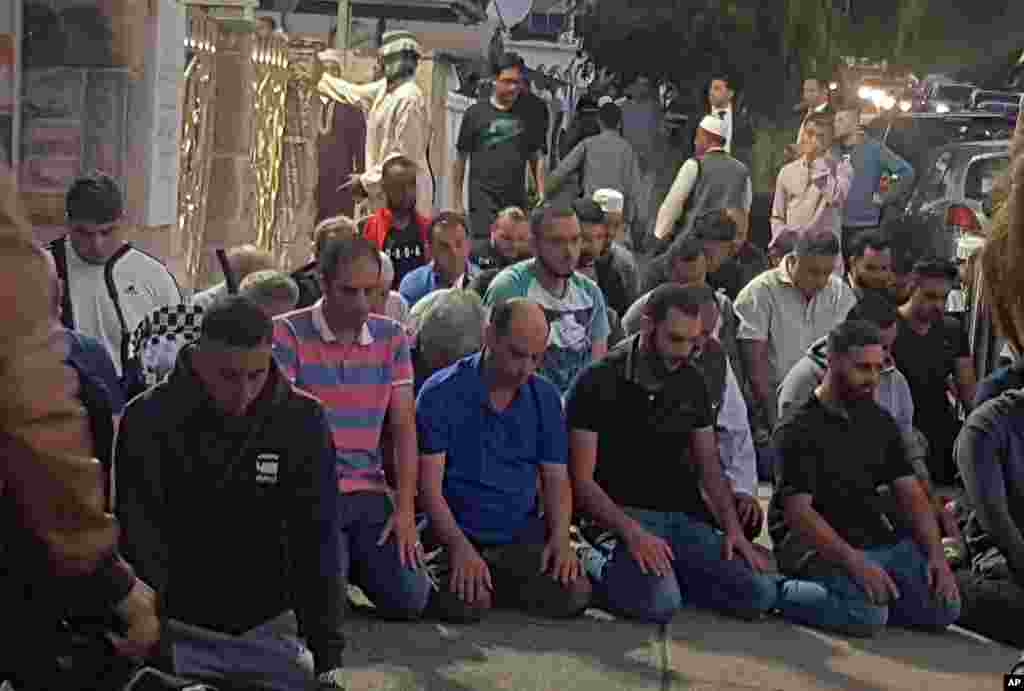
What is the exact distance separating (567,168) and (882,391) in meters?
5.92

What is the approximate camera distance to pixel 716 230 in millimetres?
11984

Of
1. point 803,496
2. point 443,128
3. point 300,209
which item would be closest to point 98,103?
point 803,496

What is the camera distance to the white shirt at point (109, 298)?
8359 millimetres

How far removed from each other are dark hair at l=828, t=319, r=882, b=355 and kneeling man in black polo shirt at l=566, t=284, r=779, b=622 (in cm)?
56

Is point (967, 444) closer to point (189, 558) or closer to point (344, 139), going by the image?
point (189, 558)

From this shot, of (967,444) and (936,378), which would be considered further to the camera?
(936,378)

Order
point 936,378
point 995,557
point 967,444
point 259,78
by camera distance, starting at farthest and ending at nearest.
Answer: point 259,78, point 936,378, point 995,557, point 967,444

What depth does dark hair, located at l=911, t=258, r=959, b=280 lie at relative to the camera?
11.3m

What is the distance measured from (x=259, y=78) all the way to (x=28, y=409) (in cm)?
1082

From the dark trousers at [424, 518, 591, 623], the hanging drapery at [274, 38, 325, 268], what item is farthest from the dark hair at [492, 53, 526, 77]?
the dark trousers at [424, 518, 591, 623]

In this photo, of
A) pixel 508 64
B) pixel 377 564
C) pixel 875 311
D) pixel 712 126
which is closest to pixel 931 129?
pixel 712 126

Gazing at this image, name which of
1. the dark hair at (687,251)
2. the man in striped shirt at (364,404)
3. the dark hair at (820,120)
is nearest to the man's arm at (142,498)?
the man in striped shirt at (364,404)

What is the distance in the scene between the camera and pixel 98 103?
33.3ft

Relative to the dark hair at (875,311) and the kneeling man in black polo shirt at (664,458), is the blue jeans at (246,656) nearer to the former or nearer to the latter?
the kneeling man in black polo shirt at (664,458)
